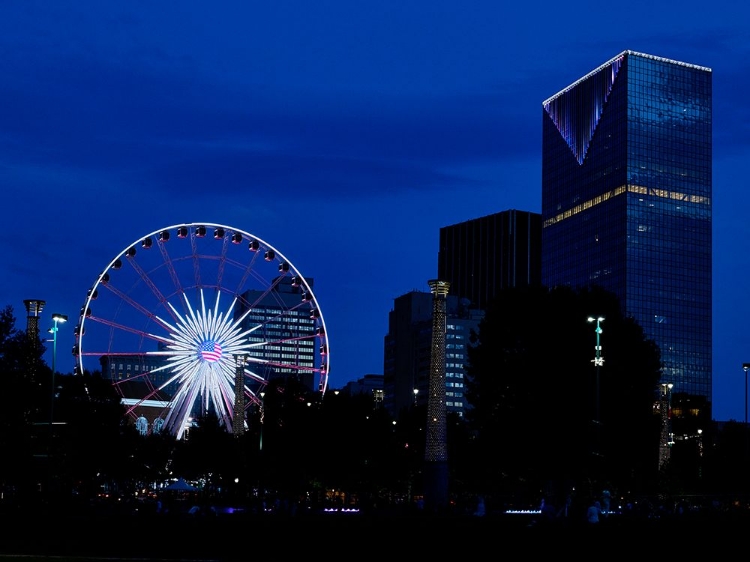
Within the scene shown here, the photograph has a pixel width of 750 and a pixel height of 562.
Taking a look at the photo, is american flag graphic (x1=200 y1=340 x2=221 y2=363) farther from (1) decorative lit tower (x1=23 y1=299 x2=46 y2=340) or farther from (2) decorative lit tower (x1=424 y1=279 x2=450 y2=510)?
(2) decorative lit tower (x1=424 y1=279 x2=450 y2=510)

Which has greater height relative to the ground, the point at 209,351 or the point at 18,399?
the point at 209,351

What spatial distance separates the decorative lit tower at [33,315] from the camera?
67625 millimetres

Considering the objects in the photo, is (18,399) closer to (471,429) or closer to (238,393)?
(471,429)

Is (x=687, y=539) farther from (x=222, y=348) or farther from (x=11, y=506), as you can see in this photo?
(x=222, y=348)

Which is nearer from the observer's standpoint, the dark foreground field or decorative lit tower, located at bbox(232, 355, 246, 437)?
the dark foreground field

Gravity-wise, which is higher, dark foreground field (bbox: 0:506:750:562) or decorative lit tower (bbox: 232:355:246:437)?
decorative lit tower (bbox: 232:355:246:437)

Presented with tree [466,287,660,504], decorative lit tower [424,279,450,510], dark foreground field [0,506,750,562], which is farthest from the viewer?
tree [466,287,660,504]

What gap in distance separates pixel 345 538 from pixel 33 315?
3290cm

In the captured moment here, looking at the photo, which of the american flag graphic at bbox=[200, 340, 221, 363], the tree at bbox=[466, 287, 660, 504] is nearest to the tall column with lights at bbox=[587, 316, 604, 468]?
the tree at bbox=[466, 287, 660, 504]

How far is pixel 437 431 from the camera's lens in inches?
2655

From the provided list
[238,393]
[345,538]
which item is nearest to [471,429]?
[238,393]

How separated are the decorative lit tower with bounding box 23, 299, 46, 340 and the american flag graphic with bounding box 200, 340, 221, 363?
22266 millimetres

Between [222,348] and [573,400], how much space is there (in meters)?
25.8

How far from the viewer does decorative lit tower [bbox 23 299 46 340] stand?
67625 millimetres
